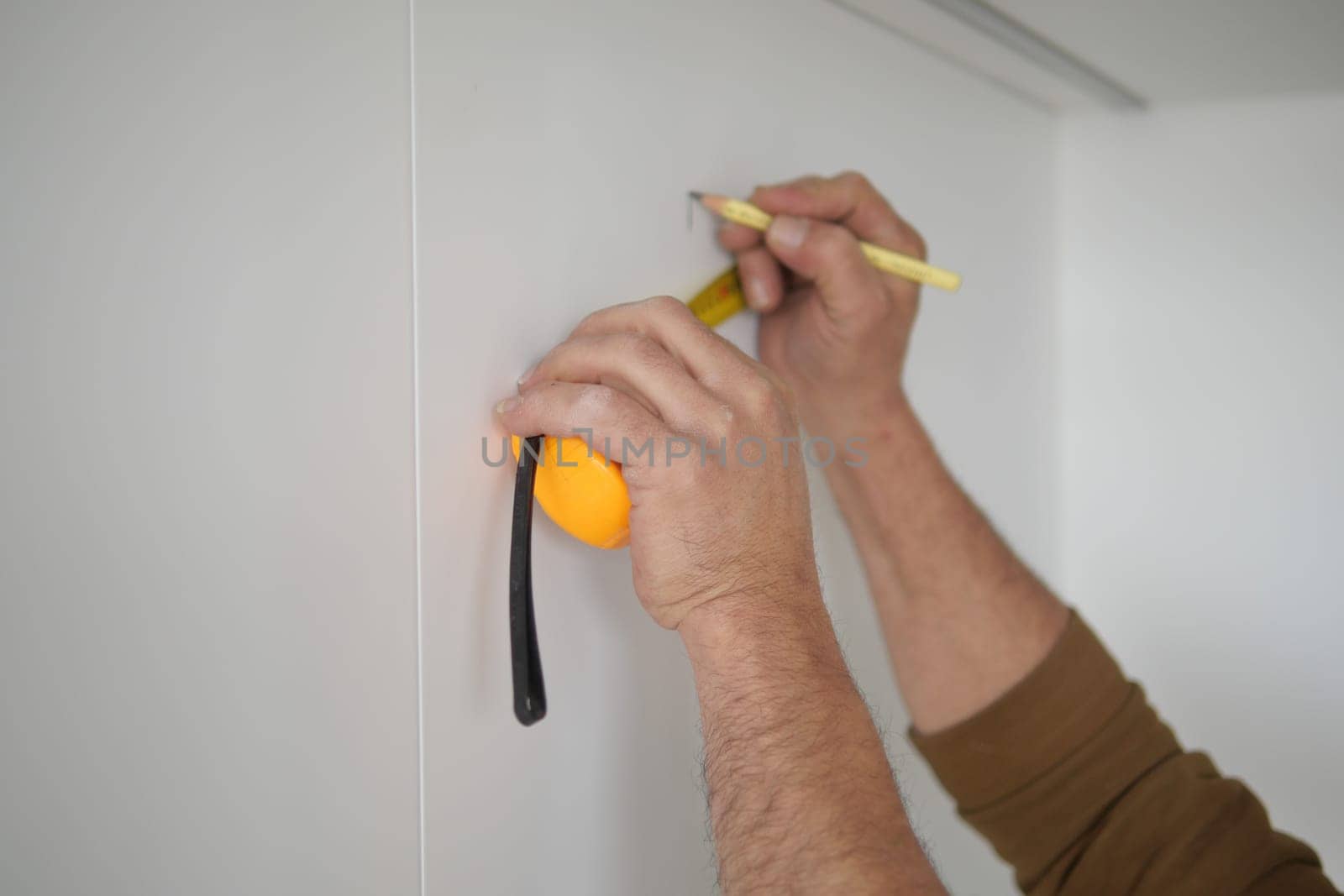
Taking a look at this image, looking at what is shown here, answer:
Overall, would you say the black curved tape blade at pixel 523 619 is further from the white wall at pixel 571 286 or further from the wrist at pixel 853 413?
the wrist at pixel 853 413

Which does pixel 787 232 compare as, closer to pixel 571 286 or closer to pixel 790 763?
pixel 571 286

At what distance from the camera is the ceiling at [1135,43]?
0.78m

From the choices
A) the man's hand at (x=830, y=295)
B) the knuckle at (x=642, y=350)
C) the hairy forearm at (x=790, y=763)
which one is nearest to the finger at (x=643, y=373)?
the knuckle at (x=642, y=350)

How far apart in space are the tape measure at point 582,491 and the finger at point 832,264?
0.26m

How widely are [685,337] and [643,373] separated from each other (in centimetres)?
4

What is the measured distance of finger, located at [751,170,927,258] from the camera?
0.69 metres

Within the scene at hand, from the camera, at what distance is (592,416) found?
498 mm

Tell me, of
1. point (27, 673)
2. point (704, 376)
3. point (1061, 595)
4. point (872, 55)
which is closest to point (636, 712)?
point (704, 376)

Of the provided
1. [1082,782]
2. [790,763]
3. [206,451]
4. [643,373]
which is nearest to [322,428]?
[206,451]

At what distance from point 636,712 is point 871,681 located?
1.05ft

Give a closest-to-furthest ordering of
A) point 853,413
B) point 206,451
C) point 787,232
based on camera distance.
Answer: point 206,451 < point 787,232 < point 853,413

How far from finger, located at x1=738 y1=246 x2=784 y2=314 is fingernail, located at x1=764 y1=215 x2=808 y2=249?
0.08 ft

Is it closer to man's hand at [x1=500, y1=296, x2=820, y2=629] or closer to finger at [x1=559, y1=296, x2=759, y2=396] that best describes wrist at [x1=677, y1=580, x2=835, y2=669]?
man's hand at [x1=500, y1=296, x2=820, y2=629]

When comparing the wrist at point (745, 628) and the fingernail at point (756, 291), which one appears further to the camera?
the fingernail at point (756, 291)
